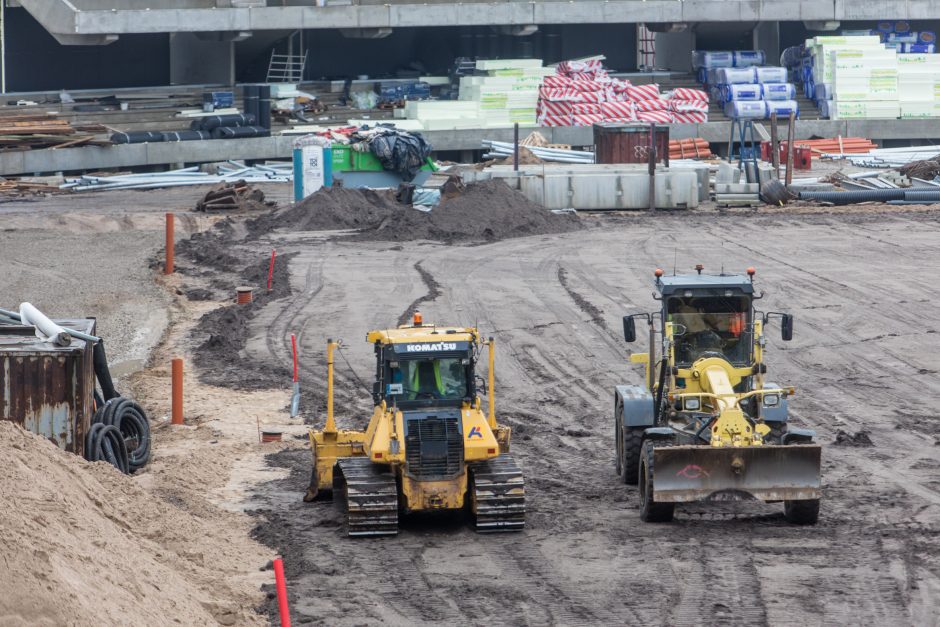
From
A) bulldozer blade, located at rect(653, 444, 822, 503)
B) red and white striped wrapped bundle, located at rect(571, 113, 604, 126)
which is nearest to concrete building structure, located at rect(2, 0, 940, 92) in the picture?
red and white striped wrapped bundle, located at rect(571, 113, 604, 126)

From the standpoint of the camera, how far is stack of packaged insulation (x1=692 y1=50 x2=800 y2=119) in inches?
2156

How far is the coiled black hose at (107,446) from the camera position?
1583 centimetres

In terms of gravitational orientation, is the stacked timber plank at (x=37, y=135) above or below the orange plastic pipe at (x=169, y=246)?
above

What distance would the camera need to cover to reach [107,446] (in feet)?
52.2

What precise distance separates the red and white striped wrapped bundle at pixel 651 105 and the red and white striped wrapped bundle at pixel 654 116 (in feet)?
0.50

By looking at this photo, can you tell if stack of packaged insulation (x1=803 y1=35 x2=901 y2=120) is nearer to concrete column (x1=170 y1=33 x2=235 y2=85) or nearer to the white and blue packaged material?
the white and blue packaged material

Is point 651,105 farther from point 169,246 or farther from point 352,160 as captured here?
point 169,246

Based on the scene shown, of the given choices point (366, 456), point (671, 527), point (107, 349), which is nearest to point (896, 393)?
point (671, 527)

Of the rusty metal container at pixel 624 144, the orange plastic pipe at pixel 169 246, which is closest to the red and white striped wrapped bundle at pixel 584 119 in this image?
the rusty metal container at pixel 624 144

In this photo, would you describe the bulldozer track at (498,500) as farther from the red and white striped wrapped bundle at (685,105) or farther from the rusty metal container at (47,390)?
the red and white striped wrapped bundle at (685,105)

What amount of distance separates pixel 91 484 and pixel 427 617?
11.5ft

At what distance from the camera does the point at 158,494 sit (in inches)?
575

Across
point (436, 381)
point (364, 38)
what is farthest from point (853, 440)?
point (364, 38)

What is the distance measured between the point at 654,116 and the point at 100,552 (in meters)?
45.1
